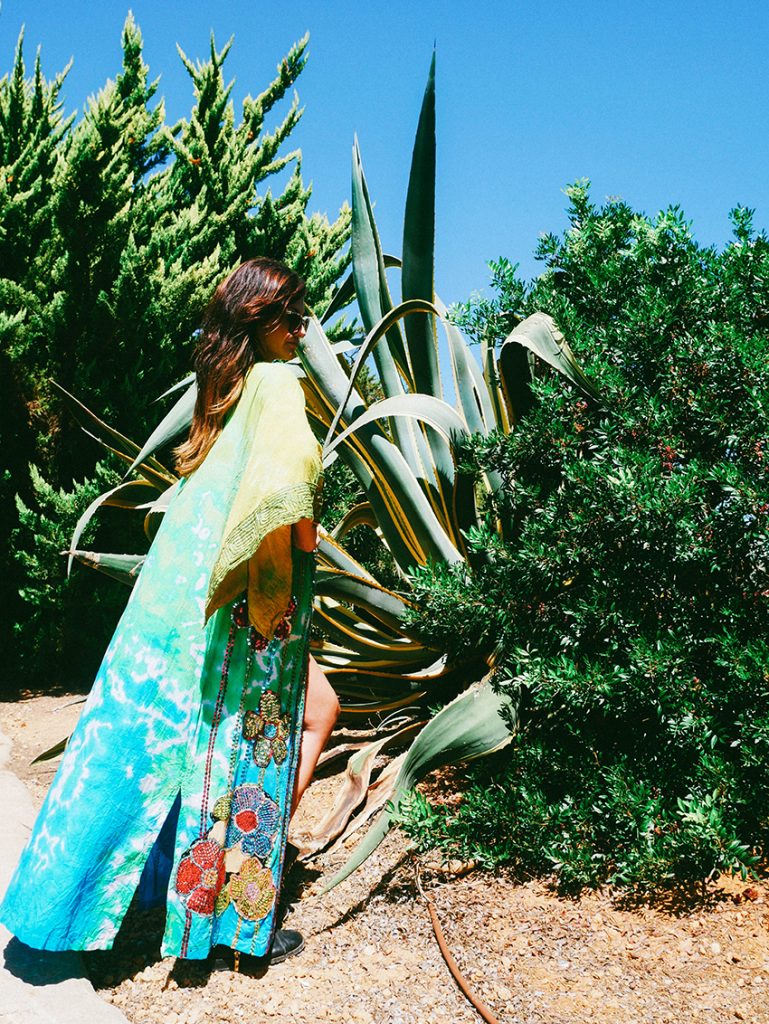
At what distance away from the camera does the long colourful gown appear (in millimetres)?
1991

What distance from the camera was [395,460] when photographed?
3141 mm

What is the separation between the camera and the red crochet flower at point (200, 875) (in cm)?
200

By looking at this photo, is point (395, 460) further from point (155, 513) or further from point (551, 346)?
point (155, 513)

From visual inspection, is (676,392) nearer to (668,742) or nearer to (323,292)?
(668,742)

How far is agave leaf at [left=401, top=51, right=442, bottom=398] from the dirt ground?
1944 millimetres

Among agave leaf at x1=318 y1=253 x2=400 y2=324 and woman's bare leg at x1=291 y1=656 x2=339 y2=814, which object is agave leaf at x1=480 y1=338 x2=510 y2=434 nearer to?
agave leaf at x1=318 y1=253 x2=400 y2=324

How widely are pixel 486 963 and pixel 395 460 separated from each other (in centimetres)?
168

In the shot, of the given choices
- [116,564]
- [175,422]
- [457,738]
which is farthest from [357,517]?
[457,738]

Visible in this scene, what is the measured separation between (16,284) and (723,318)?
374 centimetres

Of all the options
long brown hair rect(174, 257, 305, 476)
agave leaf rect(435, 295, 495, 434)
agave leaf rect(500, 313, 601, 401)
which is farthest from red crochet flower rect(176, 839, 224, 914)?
agave leaf rect(435, 295, 495, 434)

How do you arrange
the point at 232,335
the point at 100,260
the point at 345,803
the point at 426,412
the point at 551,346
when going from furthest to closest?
the point at 100,260 < the point at 426,412 < the point at 345,803 < the point at 551,346 < the point at 232,335

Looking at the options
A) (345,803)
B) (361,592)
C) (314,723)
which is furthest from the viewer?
(361,592)

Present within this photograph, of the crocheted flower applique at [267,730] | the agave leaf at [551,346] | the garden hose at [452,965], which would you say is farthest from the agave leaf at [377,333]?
the garden hose at [452,965]

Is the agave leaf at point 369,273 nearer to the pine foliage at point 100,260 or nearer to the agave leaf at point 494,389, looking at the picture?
the agave leaf at point 494,389
